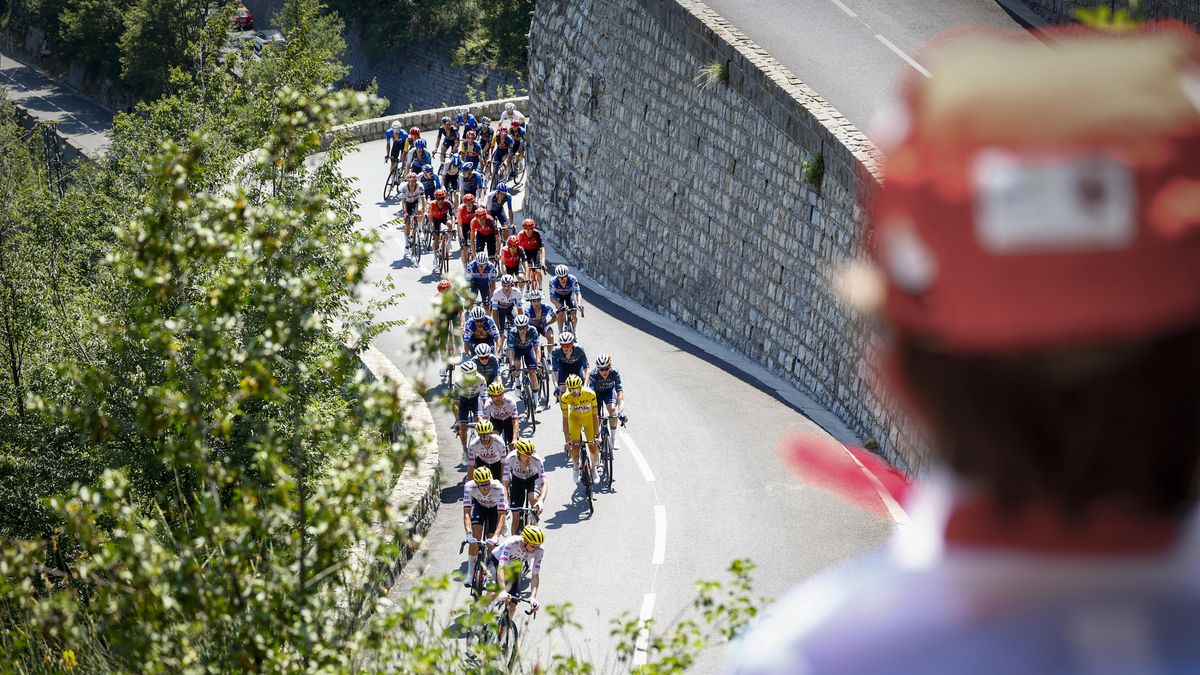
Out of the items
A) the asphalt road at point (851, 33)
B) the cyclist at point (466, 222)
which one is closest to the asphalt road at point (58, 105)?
the cyclist at point (466, 222)

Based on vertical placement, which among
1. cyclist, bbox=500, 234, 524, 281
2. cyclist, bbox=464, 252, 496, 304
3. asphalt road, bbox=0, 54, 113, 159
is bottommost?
cyclist, bbox=464, 252, 496, 304

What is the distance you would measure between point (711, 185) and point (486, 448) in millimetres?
8428

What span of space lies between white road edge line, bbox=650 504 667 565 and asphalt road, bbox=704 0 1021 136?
632cm

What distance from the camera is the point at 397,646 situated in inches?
259

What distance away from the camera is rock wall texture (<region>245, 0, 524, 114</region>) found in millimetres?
53625

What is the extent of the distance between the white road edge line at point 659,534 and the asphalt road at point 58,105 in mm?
42653

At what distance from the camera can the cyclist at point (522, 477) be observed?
15688 millimetres

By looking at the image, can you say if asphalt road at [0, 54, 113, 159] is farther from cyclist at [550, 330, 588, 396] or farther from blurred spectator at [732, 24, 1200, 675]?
blurred spectator at [732, 24, 1200, 675]

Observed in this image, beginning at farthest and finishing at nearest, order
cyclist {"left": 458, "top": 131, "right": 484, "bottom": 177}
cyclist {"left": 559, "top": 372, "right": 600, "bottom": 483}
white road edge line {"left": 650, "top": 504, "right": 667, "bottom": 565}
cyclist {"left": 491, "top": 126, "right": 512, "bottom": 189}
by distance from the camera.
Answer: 1. cyclist {"left": 491, "top": 126, "right": 512, "bottom": 189}
2. cyclist {"left": 458, "top": 131, "right": 484, "bottom": 177}
3. cyclist {"left": 559, "top": 372, "right": 600, "bottom": 483}
4. white road edge line {"left": 650, "top": 504, "right": 667, "bottom": 565}

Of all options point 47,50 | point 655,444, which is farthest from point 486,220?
point 47,50

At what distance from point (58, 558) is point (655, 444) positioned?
7592 mm

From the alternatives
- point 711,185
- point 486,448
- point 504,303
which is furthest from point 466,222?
point 486,448

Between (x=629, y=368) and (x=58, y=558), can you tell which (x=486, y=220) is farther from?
(x=58, y=558)

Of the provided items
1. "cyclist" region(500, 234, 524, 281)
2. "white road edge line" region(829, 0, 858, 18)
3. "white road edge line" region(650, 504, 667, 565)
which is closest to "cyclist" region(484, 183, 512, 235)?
"cyclist" region(500, 234, 524, 281)
